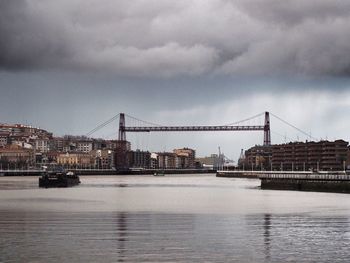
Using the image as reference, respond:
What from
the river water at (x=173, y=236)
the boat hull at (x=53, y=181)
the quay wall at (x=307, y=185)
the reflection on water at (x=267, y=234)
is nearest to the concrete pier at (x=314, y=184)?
the quay wall at (x=307, y=185)

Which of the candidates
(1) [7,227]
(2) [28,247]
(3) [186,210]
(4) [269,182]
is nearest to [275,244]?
(2) [28,247]

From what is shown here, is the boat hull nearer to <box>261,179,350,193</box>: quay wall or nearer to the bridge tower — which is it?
<box>261,179,350,193</box>: quay wall

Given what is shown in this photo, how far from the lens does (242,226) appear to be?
91.7ft

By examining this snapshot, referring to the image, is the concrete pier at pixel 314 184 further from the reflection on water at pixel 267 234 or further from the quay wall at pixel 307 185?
the reflection on water at pixel 267 234

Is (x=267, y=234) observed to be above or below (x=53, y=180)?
below

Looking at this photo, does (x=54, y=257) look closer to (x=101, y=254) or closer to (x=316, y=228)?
(x=101, y=254)

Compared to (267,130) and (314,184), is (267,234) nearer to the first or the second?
(314,184)

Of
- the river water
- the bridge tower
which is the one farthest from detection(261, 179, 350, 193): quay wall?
the bridge tower

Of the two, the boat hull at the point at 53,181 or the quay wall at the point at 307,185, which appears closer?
the quay wall at the point at 307,185

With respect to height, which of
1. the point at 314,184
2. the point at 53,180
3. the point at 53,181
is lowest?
the point at 314,184

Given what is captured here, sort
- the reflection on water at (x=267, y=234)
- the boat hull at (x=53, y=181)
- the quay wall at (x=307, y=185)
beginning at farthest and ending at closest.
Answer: the boat hull at (x=53, y=181) < the quay wall at (x=307, y=185) < the reflection on water at (x=267, y=234)

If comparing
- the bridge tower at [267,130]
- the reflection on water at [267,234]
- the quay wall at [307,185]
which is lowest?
the reflection on water at [267,234]

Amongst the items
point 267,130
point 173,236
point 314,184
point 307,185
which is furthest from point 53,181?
point 267,130

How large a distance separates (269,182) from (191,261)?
5959 centimetres
